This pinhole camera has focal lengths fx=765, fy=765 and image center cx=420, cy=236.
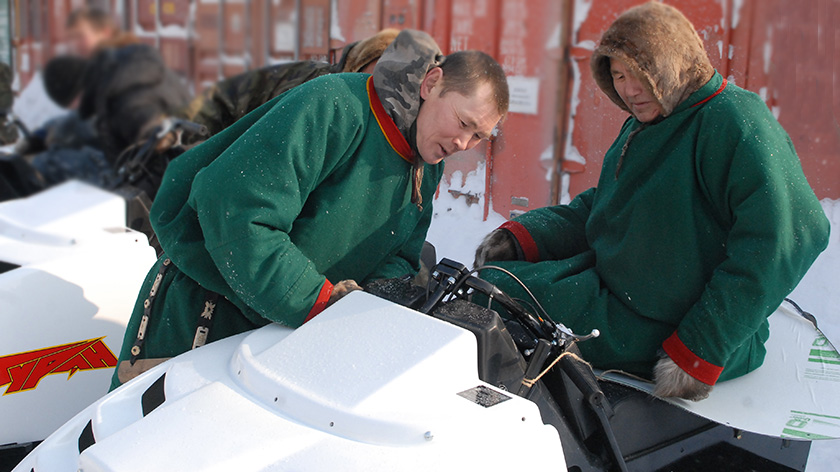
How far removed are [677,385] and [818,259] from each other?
2.60 m

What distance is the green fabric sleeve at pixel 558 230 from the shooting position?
8.20 feet

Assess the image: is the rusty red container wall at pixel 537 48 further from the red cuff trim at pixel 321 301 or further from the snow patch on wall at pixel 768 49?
the red cuff trim at pixel 321 301

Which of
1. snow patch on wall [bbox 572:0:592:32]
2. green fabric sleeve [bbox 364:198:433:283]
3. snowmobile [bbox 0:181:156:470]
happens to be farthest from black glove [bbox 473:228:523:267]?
snow patch on wall [bbox 572:0:592:32]

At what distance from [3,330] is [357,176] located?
124 cm

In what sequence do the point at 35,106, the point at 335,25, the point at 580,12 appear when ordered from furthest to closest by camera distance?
1. the point at 35,106
2. the point at 335,25
3. the point at 580,12

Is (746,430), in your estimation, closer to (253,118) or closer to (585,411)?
(585,411)

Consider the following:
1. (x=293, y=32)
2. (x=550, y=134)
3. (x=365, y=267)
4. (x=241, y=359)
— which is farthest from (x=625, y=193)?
(x=293, y=32)

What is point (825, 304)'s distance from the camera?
12.8ft

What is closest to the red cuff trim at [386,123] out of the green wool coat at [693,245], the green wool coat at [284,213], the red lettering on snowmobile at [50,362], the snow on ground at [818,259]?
the green wool coat at [284,213]

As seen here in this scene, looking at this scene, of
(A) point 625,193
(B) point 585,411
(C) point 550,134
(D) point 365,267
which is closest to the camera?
(B) point 585,411

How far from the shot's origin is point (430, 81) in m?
1.84

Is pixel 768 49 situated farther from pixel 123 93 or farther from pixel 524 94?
pixel 123 93

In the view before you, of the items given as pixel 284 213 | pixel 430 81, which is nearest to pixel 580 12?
pixel 430 81

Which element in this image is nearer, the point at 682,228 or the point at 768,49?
the point at 682,228
